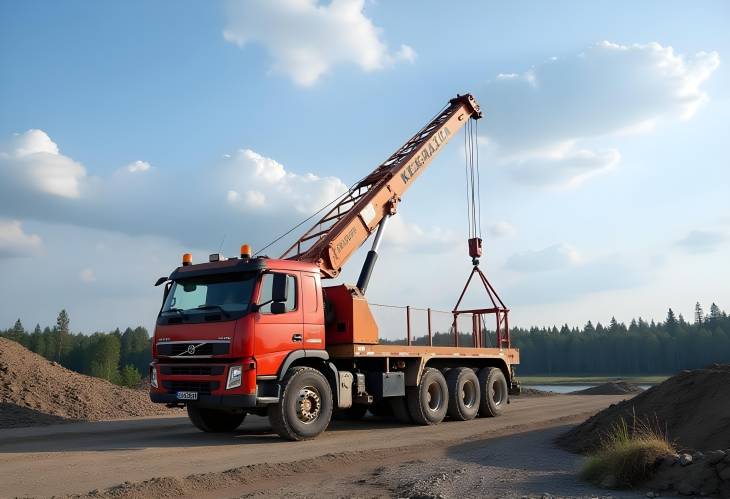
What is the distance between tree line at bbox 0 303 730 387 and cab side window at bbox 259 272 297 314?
7279 centimetres

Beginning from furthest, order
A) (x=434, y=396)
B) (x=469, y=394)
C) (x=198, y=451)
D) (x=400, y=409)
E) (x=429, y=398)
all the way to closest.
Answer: (x=469, y=394) < (x=434, y=396) < (x=429, y=398) < (x=400, y=409) < (x=198, y=451)

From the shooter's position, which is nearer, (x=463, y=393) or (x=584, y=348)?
(x=463, y=393)

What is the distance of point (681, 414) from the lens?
405 inches

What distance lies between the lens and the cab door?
10.6 metres

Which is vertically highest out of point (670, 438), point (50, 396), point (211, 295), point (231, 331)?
point (211, 295)

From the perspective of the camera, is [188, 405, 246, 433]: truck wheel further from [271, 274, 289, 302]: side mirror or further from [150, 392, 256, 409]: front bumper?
[271, 274, 289, 302]: side mirror

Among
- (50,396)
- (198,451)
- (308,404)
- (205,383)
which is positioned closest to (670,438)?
(308,404)

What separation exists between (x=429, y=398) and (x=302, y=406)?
419 centimetres

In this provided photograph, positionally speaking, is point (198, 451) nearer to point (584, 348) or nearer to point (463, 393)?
point (463, 393)

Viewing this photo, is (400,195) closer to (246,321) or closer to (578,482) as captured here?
(246,321)

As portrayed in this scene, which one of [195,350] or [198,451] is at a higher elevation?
[195,350]

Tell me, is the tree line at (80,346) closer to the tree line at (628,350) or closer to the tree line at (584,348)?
the tree line at (584,348)

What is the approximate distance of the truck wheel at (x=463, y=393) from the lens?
15086mm

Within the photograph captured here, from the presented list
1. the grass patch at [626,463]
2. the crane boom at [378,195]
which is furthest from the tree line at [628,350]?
the grass patch at [626,463]
